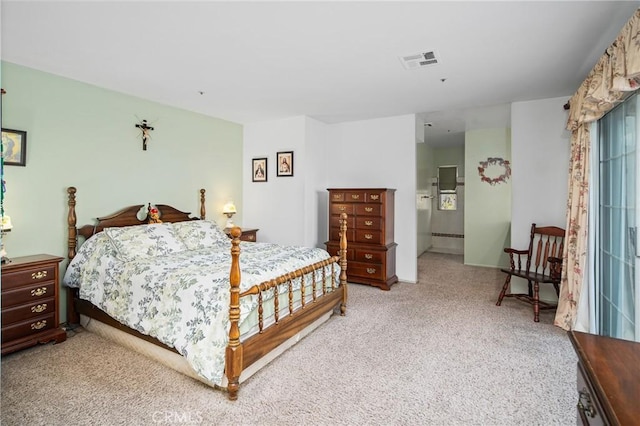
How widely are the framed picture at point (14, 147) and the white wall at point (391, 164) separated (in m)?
4.02

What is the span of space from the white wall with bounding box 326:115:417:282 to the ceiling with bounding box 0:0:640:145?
90cm

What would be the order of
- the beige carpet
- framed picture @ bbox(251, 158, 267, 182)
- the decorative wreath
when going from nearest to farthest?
the beige carpet → framed picture @ bbox(251, 158, 267, 182) → the decorative wreath

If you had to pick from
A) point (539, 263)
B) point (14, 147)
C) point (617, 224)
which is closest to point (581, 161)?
point (617, 224)

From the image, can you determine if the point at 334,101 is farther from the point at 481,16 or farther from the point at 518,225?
the point at 518,225

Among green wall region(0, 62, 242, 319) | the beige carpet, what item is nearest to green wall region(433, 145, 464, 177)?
the beige carpet

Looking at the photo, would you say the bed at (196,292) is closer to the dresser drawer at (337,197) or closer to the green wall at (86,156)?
the green wall at (86,156)

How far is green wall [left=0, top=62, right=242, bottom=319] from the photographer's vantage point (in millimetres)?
3049

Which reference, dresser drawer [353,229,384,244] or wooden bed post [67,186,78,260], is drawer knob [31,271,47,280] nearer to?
wooden bed post [67,186,78,260]

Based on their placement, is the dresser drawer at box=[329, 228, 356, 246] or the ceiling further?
the dresser drawer at box=[329, 228, 356, 246]

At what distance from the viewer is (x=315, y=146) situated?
5.26m

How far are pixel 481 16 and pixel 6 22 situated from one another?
336 cm

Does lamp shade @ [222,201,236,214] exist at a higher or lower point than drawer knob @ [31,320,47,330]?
higher

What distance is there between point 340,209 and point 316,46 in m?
2.64

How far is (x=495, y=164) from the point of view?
6000 mm
